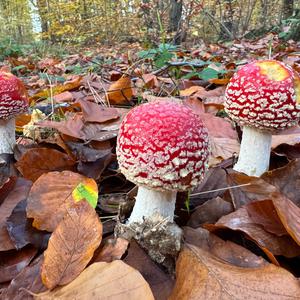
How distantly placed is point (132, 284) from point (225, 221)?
1.44 feet

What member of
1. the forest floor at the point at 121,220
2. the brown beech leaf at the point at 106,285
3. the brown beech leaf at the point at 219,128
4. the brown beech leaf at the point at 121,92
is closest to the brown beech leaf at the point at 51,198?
the forest floor at the point at 121,220

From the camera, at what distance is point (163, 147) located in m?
1.22

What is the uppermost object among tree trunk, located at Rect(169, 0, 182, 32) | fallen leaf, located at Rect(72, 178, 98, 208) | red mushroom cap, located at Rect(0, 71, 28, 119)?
red mushroom cap, located at Rect(0, 71, 28, 119)

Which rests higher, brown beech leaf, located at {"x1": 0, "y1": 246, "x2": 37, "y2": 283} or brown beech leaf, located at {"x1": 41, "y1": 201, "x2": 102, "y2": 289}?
brown beech leaf, located at {"x1": 41, "y1": 201, "x2": 102, "y2": 289}

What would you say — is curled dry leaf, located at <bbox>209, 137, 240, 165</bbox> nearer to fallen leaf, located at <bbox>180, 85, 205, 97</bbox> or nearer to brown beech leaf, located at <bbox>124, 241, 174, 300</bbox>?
brown beech leaf, located at <bbox>124, 241, 174, 300</bbox>

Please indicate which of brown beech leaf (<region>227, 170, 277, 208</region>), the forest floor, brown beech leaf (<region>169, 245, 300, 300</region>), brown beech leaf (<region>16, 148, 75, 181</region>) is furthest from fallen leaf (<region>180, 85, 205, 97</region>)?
brown beech leaf (<region>169, 245, 300, 300</region>)

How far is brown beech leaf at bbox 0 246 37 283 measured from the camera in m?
1.28

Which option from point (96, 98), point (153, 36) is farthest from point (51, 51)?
point (96, 98)

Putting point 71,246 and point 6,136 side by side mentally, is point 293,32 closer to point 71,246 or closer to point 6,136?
point 6,136

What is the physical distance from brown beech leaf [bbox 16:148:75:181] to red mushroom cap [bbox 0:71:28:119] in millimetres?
377

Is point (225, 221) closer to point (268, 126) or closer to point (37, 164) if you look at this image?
point (268, 126)

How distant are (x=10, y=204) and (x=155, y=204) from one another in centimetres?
54

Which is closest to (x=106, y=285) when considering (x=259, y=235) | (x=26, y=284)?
(x=26, y=284)

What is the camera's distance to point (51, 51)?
8898mm
